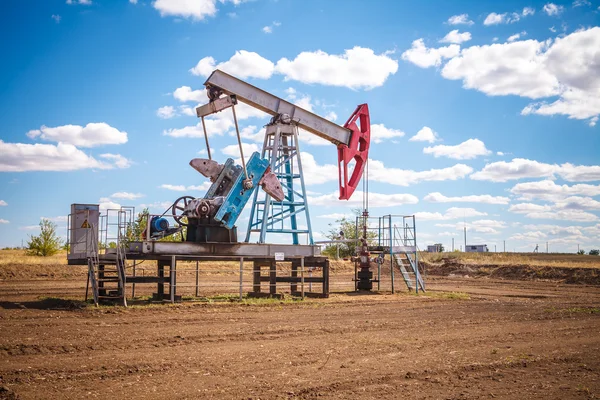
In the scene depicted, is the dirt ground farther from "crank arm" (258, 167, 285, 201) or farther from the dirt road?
"crank arm" (258, 167, 285, 201)

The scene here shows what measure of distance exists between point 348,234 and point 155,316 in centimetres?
3557

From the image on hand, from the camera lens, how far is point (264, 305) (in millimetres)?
16500

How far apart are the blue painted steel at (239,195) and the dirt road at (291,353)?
2.38 metres

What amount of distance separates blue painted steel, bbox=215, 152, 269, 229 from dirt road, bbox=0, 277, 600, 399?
93.6 inches

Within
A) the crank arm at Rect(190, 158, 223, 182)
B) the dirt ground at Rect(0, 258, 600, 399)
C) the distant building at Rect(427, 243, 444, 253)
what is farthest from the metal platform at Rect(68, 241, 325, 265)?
the distant building at Rect(427, 243, 444, 253)

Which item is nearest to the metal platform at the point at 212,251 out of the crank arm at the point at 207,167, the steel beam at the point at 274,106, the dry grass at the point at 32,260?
the crank arm at the point at 207,167

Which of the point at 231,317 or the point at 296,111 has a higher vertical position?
the point at 296,111

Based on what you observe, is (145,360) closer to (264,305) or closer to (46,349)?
(46,349)

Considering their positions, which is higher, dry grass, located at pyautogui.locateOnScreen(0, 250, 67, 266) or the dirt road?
dry grass, located at pyautogui.locateOnScreen(0, 250, 67, 266)

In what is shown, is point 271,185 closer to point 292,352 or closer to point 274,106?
point 274,106

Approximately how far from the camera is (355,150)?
67.5 feet

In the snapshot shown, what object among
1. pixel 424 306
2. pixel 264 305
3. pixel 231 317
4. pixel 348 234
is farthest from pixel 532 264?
pixel 231 317

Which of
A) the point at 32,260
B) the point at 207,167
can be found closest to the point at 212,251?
the point at 207,167

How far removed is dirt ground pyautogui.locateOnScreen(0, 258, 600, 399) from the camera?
726 cm
